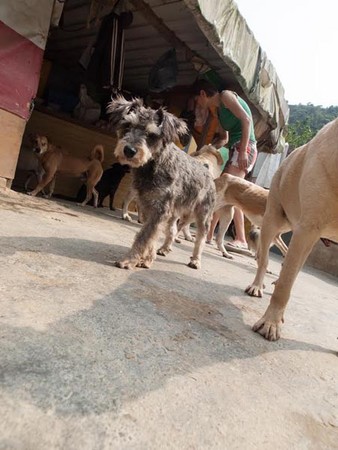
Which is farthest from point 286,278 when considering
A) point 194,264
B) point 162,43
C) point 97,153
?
point 97,153

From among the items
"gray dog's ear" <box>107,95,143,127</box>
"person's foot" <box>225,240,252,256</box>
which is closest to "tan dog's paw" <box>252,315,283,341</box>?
"gray dog's ear" <box>107,95,143,127</box>

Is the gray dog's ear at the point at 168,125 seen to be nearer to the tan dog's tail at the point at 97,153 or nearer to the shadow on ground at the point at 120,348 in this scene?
the shadow on ground at the point at 120,348

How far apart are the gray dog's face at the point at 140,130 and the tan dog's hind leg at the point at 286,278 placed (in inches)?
57.7

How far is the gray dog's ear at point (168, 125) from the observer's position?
3.04 metres

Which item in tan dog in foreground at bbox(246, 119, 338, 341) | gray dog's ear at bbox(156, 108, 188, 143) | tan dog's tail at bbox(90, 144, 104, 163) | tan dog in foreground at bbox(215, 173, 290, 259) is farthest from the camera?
tan dog's tail at bbox(90, 144, 104, 163)

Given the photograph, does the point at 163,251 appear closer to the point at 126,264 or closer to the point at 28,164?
the point at 126,264

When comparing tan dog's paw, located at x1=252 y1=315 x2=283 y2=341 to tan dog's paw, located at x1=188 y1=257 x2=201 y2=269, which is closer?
tan dog's paw, located at x1=252 y1=315 x2=283 y2=341

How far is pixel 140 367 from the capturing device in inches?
49.4

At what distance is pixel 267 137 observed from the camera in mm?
8406

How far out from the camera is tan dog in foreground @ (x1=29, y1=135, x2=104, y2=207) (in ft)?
21.2

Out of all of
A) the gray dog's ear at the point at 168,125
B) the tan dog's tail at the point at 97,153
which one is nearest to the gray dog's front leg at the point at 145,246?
the gray dog's ear at the point at 168,125

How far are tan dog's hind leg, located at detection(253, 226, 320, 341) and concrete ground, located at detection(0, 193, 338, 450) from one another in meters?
0.09

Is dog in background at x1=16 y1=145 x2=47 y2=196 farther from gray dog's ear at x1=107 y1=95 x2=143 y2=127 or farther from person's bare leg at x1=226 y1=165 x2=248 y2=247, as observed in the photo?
gray dog's ear at x1=107 y1=95 x2=143 y2=127

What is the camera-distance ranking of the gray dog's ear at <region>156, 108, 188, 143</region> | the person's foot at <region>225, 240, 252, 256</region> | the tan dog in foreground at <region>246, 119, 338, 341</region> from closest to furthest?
the tan dog in foreground at <region>246, 119, 338, 341</region> → the gray dog's ear at <region>156, 108, 188, 143</region> → the person's foot at <region>225, 240, 252, 256</region>
